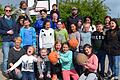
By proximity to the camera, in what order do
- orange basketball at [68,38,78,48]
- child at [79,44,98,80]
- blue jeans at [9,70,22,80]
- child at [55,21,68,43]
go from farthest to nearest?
child at [55,21,68,43], orange basketball at [68,38,78,48], blue jeans at [9,70,22,80], child at [79,44,98,80]

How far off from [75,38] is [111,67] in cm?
125

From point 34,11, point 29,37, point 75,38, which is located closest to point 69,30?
point 75,38

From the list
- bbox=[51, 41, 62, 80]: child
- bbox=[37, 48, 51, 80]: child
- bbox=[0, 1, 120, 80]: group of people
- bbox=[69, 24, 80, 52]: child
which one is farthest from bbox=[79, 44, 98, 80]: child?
bbox=[37, 48, 51, 80]: child

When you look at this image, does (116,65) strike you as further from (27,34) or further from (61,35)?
(27,34)

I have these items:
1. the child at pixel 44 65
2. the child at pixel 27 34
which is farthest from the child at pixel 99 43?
the child at pixel 27 34

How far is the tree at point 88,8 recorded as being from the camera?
28.9 meters

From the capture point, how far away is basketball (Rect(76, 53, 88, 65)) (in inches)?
377

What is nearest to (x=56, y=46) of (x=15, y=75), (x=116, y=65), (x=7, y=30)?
(x=15, y=75)

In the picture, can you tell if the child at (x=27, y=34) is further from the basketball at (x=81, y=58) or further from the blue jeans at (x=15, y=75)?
the basketball at (x=81, y=58)

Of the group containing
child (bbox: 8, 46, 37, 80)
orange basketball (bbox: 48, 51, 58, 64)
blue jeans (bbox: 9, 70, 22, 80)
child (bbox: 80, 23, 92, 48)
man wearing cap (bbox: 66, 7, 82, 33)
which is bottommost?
blue jeans (bbox: 9, 70, 22, 80)

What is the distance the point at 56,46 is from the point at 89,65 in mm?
1078

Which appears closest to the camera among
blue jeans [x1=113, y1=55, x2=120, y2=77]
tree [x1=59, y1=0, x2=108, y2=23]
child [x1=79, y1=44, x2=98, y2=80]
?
child [x1=79, y1=44, x2=98, y2=80]

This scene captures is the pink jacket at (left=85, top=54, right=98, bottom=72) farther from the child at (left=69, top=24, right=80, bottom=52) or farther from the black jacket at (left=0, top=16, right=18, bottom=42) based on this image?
the black jacket at (left=0, top=16, right=18, bottom=42)

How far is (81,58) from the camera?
963 cm
